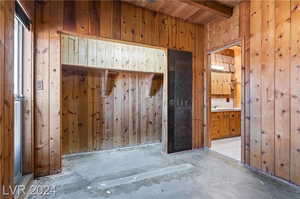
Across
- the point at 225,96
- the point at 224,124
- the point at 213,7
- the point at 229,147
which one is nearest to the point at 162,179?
the point at 229,147

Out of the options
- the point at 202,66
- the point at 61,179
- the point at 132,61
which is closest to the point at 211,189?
the point at 61,179

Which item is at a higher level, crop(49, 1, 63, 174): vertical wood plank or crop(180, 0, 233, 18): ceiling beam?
crop(180, 0, 233, 18): ceiling beam

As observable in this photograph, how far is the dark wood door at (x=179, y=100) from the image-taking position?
11.4 feet

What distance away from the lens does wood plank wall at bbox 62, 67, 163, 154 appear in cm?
344

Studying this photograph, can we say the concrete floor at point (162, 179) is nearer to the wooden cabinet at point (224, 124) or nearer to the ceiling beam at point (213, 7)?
the wooden cabinet at point (224, 124)

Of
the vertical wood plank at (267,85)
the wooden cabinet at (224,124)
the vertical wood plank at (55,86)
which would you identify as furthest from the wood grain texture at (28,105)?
the wooden cabinet at (224,124)

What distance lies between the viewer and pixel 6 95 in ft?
4.77

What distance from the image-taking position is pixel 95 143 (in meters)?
3.67

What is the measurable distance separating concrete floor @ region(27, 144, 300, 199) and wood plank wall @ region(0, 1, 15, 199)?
2.30 ft

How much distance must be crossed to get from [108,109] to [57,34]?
1792 millimetres

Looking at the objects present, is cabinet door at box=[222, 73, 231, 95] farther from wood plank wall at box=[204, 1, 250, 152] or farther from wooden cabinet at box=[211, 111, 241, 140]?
wood plank wall at box=[204, 1, 250, 152]

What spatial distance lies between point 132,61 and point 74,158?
2286mm

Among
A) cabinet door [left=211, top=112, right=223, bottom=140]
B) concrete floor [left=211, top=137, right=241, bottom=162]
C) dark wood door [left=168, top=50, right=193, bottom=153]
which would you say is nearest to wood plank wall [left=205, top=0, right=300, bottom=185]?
concrete floor [left=211, top=137, right=241, bottom=162]

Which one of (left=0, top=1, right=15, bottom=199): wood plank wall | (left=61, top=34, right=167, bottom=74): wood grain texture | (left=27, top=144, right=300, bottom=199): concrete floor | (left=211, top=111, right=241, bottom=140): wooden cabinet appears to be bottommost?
(left=27, top=144, right=300, bottom=199): concrete floor
